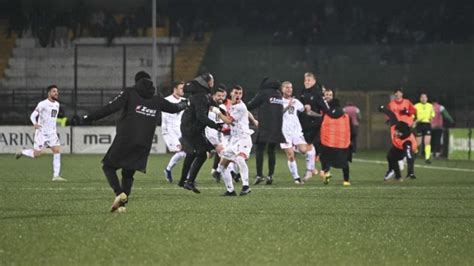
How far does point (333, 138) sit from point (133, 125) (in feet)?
28.3

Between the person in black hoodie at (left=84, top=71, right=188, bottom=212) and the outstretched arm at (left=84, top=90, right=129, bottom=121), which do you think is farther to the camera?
the person in black hoodie at (left=84, top=71, right=188, bottom=212)

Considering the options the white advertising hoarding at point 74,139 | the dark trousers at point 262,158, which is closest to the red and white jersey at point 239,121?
the dark trousers at point 262,158

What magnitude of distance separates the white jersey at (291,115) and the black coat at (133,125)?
28.1ft

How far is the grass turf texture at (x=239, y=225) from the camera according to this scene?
971cm

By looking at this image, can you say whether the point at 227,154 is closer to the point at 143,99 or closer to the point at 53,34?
the point at 143,99

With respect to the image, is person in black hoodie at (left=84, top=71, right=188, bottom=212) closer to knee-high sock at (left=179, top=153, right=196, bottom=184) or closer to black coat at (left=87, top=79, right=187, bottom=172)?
black coat at (left=87, top=79, right=187, bottom=172)

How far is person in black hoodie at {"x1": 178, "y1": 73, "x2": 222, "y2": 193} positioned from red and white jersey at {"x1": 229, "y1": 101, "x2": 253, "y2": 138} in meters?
0.49

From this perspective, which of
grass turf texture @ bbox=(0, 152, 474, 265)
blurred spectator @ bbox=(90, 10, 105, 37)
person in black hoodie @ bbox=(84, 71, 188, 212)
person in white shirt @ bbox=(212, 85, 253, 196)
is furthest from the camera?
blurred spectator @ bbox=(90, 10, 105, 37)

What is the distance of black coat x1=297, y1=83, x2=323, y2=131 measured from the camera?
73.6 feet

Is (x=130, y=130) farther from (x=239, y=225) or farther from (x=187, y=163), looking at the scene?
(x=187, y=163)

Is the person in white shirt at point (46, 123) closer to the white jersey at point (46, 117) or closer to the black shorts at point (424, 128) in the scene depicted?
the white jersey at point (46, 117)

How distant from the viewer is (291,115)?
2262 cm

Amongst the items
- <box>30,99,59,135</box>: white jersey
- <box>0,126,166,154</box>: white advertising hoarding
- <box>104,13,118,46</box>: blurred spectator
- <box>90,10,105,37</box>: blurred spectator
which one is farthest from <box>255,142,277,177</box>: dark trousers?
<box>90,10,105,37</box>: blurred spectator

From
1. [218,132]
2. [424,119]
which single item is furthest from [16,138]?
[218,132]
